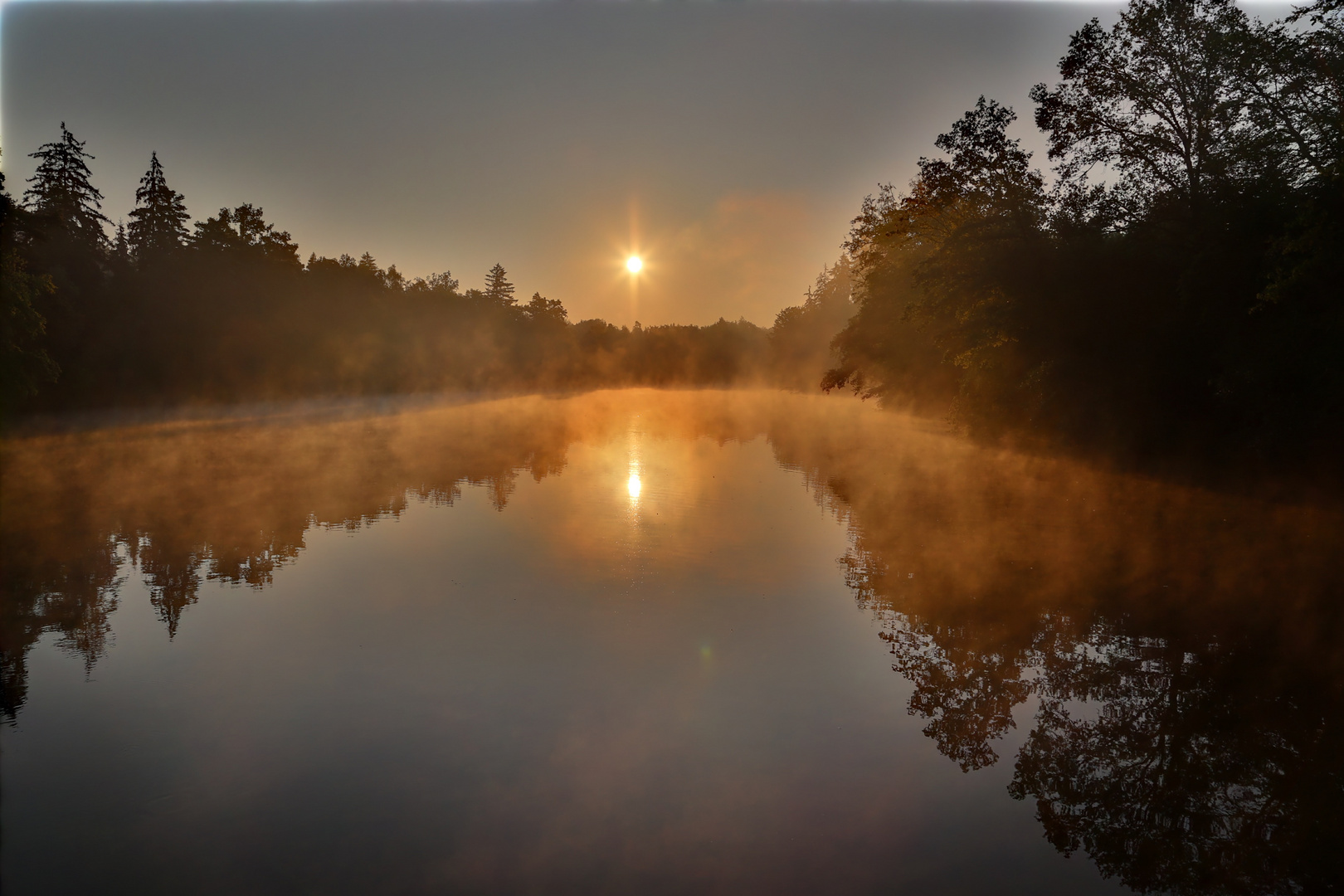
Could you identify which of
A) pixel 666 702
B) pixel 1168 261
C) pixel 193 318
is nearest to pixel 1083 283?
pixel 1168 261

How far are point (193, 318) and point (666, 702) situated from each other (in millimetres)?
56211

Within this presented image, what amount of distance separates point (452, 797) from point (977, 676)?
5607 millimetres

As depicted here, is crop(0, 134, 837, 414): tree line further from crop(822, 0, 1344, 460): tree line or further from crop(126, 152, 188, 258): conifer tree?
crop(822, 0, 1344, 460): tree line

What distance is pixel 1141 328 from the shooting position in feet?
73.6

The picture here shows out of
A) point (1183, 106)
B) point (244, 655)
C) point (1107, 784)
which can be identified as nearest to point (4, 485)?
point (244, 655)

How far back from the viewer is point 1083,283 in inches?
944

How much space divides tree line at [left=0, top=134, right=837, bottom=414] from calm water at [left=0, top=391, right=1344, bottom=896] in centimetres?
2824

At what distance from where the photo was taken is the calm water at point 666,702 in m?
5.24

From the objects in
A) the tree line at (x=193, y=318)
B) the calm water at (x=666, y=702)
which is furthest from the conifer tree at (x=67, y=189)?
the calm water at (x=666, y=702)

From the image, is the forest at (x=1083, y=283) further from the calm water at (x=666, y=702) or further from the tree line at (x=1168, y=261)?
the calm water at (x=666, y=702)

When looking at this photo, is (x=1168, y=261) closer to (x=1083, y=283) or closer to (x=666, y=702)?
(x=1083, y=283)

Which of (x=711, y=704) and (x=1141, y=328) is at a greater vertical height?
(x=1141, y=328)

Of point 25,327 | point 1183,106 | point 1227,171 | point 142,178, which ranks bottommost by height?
point 25,327

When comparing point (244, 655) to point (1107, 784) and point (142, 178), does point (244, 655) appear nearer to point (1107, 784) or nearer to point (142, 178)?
point (1107, 784)
